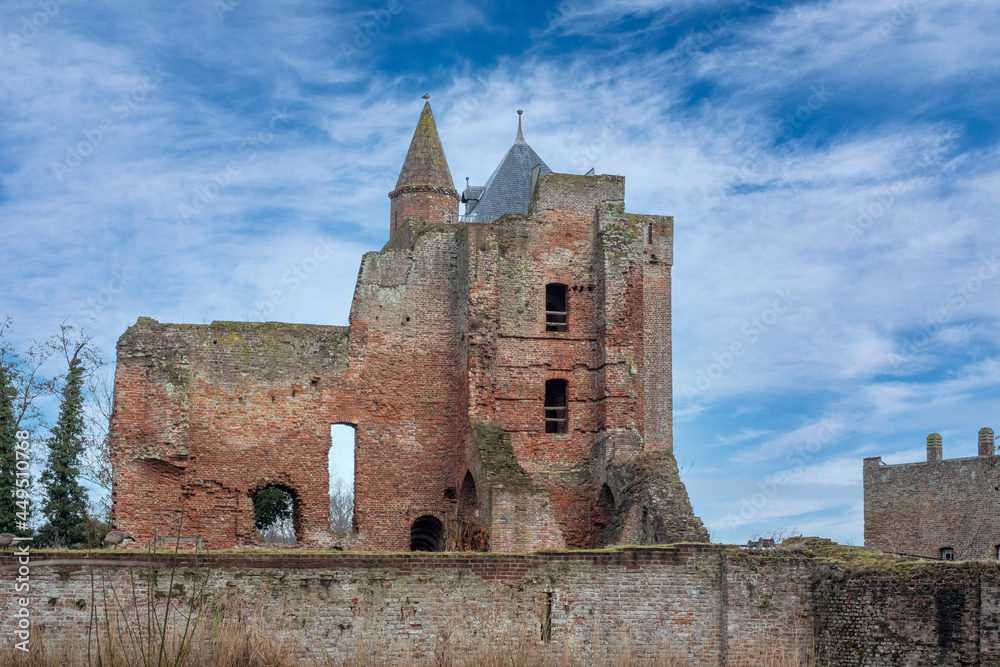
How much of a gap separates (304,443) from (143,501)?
3.07 meters

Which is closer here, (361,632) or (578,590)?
(361,632)

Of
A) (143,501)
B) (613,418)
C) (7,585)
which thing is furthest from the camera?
(613,418)

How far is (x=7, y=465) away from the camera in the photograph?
79.5 ft

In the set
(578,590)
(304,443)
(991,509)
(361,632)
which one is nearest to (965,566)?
(578,590)

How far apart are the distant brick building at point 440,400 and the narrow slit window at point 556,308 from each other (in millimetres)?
33

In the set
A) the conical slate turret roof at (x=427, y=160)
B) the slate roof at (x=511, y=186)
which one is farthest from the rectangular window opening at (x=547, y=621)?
the conical slate turret roof at (x=427, y=160)

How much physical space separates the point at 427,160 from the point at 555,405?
13.1 m

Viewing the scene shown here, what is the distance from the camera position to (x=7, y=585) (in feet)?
46.0

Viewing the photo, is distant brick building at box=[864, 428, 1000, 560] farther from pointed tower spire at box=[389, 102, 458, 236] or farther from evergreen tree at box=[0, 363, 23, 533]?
evergreen tree at box=[0, 363, 23, 533]

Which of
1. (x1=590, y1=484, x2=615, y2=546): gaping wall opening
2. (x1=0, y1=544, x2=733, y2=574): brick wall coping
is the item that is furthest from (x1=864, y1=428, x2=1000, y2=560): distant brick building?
(x1=0, y1=544, x2=733, y2=574): brick wall coping

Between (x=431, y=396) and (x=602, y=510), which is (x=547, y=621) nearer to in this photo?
(x=602, y=510)

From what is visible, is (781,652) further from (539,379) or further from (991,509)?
(991,509)

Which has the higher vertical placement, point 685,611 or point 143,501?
point 143,501

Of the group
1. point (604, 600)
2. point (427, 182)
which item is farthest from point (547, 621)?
point (427, 182)
